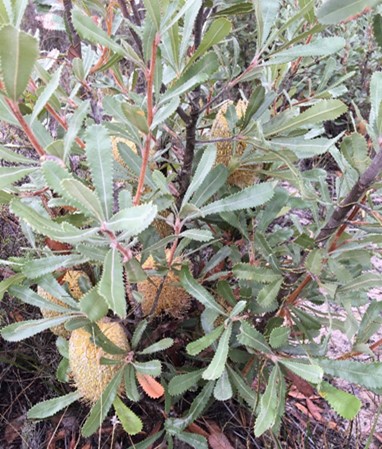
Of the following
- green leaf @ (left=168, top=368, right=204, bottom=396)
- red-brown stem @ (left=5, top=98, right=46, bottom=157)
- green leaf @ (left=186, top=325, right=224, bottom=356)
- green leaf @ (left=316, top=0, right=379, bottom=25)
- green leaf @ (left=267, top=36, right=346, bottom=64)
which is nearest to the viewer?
green leaf @ (left=316, top=0, right=379, bottom=25)

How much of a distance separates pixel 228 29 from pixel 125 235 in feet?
0.90

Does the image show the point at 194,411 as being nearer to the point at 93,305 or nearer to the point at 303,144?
the point at 93,305

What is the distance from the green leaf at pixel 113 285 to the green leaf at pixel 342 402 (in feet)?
1.14

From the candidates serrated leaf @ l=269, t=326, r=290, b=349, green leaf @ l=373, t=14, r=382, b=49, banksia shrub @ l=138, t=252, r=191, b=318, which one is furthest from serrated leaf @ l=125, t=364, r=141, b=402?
green leaf @ l=373, t=14, r=382, b=49

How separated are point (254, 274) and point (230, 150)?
0.22 meters

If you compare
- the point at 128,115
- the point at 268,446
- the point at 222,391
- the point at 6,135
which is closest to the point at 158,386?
the point at 222,391

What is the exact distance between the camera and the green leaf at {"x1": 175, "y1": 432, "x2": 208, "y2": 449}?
88 cm

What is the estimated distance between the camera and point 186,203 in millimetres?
653

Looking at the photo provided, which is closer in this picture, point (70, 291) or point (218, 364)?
point (218, 364)

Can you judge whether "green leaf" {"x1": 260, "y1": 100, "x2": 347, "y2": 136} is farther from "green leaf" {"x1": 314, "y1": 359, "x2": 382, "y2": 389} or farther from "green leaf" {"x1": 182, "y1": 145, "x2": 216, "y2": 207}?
"green leaf" {"x1": 314, "y1": 359, "x2": 382, "y2": 389}

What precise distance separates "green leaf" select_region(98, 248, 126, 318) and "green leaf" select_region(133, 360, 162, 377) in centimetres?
29

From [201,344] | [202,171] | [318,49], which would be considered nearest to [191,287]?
[201,344]

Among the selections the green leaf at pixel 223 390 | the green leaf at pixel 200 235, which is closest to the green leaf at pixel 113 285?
the green leaf at pixel 200 235

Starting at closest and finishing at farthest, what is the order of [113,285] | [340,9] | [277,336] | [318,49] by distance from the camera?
1. [340,9]
2. [113,285]
3. [318,49]
4. [277,336]
